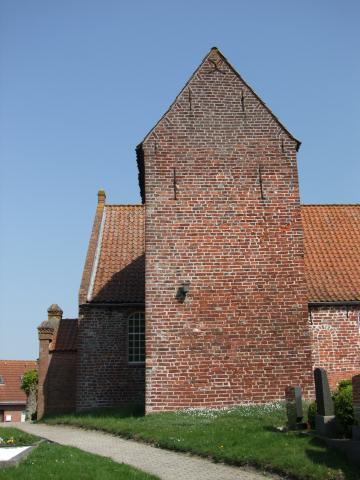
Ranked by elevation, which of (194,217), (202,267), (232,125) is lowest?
(202,267)

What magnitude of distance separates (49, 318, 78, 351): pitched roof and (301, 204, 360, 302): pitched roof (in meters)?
9.63

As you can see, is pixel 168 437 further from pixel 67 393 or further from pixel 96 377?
pixel 67 393

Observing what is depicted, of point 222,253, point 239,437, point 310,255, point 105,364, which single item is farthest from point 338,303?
point 239,437

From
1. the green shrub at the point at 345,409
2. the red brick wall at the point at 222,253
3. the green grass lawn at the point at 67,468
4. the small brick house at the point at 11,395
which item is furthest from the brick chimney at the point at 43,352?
the small brick house at the point at 11,395

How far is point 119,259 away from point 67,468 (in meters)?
12.4

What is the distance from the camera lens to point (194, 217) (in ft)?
50.3

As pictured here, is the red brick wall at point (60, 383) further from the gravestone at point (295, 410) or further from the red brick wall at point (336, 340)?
the gravestone at point (295, 410)

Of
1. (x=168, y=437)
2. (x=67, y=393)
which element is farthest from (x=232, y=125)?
(x=67, y=393)

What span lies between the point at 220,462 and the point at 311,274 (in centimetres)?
1069

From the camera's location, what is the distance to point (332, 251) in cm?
2005

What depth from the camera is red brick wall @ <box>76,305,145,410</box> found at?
17969 millimetres

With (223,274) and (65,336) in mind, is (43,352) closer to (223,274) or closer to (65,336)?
(65,336)

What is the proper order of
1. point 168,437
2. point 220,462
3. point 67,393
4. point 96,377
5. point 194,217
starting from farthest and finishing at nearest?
point 67,393, point 96,377, point 194,217, point 168,437, point 220,462

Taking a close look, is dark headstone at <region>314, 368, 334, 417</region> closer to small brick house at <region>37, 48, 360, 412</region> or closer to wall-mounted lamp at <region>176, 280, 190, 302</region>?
small brick house at <region>37, 48, 360, 412</region>
